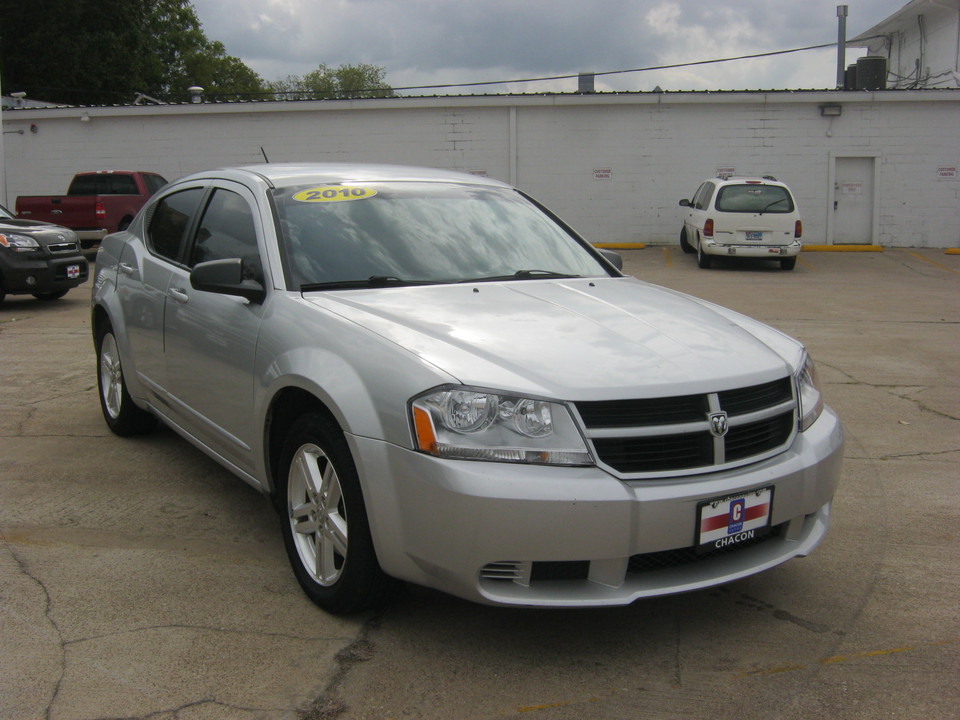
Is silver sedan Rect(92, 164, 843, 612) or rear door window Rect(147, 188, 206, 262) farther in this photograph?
rear door window Rect(147, 188, 206, 262)

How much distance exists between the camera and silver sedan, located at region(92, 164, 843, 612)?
2.88 meters

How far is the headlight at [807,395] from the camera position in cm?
346

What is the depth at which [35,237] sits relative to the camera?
39.9 ft

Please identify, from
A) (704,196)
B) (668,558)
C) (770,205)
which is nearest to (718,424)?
(668,558)

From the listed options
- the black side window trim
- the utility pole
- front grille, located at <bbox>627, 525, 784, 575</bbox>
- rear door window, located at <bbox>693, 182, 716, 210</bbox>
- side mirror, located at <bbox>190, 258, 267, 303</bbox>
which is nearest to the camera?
Result: front grille, located at <bbox>627, 525, 784, 575</bbox>

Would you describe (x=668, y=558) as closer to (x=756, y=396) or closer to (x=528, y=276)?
(x=756, y=396)

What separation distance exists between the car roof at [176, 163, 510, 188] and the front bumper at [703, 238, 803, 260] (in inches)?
542

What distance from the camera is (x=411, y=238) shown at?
418 centimetres

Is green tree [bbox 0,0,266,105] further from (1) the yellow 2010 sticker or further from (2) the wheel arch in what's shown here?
(2) the wheel arch

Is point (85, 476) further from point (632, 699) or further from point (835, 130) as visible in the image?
point (835, 130)

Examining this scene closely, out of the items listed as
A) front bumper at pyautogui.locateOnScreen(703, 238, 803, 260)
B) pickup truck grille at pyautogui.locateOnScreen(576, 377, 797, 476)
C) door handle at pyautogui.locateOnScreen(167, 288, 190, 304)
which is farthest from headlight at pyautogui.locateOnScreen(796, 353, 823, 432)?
front bumper at pyautogui.locateOnScreen(703, 238, 803, 260)

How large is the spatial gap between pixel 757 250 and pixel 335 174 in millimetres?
14636

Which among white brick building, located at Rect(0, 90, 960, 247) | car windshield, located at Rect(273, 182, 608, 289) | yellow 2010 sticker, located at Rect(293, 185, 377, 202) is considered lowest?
car windshield, located at Rect(273, 182, 608, 289)

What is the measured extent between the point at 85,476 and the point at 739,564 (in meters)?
3.65
